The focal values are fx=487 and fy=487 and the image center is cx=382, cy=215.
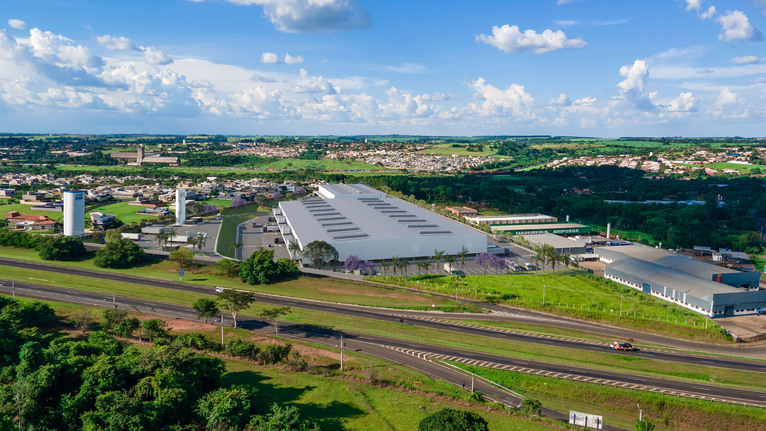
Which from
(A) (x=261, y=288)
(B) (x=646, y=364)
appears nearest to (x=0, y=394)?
(A) (x=261, y=288)

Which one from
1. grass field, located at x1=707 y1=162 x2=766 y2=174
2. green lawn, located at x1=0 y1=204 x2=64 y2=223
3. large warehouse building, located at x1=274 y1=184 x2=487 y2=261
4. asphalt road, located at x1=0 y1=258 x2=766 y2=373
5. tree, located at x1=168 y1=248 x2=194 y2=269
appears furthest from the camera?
grass field, located at x1=707 y1=162 x2=766 y2=174

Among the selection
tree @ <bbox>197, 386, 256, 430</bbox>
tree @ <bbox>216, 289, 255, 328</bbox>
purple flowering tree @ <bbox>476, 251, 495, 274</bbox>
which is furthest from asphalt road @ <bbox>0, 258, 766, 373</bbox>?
tree @ <bbox>197, 386, 256, 430</bbox>

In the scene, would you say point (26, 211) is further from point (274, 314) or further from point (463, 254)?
point (463, 254)

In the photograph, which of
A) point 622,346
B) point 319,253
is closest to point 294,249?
point 319,253

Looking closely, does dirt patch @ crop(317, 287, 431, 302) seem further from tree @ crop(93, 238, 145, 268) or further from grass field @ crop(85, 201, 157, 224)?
grass field @ crop(85, 201, 157, 224)

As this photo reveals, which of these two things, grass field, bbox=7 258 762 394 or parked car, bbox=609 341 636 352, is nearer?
grass field, bbox=7 258 762 394

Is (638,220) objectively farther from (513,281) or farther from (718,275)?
(513,281)

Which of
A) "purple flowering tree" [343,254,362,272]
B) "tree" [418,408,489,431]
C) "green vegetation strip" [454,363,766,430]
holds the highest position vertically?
"purple flowering tree" [343,254,362,272]

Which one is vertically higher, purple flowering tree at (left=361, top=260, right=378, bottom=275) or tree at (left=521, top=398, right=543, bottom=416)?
purple flowering tree at (left=361, top=260, right=378, bottom=275)
